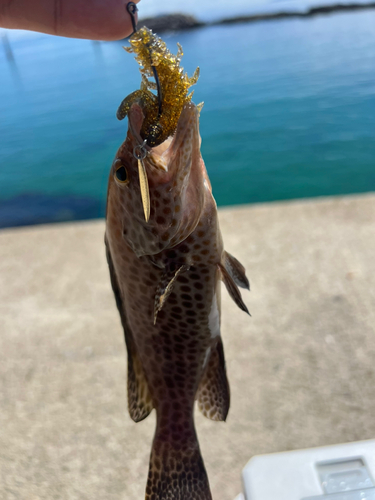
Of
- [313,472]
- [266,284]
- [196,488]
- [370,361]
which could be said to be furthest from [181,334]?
[266,284]

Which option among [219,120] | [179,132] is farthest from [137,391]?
[219,120]

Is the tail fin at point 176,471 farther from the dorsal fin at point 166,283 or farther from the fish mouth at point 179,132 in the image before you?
the fish mouth at point 179,132

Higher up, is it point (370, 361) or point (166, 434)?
point (166, 434)

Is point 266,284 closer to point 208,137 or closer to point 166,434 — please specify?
point 166,434

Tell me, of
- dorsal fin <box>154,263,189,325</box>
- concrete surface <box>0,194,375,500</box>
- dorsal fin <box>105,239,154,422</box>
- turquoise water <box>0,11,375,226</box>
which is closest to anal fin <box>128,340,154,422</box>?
dorsal fin <box>105,239,154,422</box>

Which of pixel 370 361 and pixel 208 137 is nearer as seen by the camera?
pixel 370 361

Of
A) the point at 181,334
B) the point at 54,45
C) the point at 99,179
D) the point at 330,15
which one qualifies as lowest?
the point at 99,179
